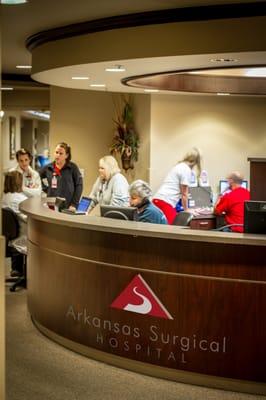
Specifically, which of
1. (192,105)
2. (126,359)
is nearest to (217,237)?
(126,359)

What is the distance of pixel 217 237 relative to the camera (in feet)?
16.6

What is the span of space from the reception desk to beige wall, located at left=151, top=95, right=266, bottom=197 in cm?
482

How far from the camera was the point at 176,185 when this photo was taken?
32.8 ft

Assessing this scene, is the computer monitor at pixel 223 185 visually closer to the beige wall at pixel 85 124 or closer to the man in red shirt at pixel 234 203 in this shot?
the man in red shirt at pixel 234 203

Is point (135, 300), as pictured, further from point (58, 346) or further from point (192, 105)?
point (192, 105)

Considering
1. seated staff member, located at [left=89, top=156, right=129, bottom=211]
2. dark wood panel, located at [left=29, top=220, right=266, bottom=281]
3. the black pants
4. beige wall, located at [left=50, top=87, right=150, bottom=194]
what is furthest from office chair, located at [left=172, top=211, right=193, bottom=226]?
beige wall, located at [left=50, top=87, right=150, bottom=194]

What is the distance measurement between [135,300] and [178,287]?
0.40m

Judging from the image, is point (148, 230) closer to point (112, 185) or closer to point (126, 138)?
point (112, 185)

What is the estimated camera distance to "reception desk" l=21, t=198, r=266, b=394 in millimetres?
5118

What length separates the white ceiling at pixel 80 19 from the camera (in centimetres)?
592

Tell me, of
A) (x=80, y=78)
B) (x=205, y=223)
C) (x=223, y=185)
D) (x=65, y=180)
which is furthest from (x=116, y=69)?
(x=223, y=185)

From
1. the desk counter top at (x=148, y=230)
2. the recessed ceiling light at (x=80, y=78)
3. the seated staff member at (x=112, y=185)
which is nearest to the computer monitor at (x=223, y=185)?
the seated staff member at (x=112, y=185)

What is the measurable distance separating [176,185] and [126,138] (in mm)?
1342

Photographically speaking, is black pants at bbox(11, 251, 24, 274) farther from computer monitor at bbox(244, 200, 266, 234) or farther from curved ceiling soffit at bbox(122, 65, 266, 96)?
computer monitor at bbox(244, 200, 266, 234)
